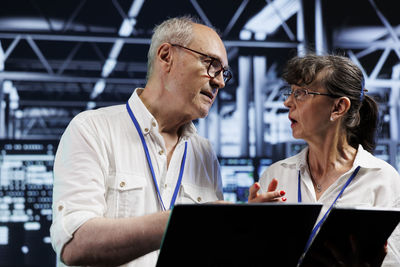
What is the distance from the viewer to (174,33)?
2.04 metres

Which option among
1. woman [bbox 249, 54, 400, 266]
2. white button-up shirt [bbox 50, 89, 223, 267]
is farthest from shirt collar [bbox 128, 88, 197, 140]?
woman [bbox 249, 54, 400, 266]

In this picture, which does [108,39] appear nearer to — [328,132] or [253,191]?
[328,132]

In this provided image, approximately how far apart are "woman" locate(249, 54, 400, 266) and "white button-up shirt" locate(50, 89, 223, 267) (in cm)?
38

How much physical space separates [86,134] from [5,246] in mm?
3728

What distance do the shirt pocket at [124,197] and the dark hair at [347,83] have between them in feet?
2.92

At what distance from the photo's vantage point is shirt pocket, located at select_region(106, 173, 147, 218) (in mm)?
1717

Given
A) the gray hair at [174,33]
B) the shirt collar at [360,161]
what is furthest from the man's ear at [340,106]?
the gray hair at [174,33]

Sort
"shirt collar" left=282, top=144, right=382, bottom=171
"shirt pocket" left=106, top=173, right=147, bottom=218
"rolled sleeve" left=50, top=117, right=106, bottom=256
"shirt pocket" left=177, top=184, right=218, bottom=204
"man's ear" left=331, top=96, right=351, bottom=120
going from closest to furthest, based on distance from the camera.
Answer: "rolled sleeve" left=50, top=117, right=106, bottom=256, "shirt pocket" left=106, top=173, right=147, bottom=218, "shirt pocket" left=177, top=184, right=218, bottom=204, "shirt collar" left=282, top=144, right=382, bottom=171, "man's ear" left=331, top=96, right=351, bottom=120

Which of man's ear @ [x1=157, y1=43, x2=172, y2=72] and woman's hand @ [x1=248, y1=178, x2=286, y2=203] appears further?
man's ear @ [x1=157, y1=43, x2=172, y2=72]

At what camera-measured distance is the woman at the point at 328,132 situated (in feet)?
6.55

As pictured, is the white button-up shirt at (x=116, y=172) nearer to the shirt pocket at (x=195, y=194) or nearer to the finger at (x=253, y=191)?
the shirt pocket at (x=195, y=194)

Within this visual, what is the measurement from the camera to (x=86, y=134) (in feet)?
5.60

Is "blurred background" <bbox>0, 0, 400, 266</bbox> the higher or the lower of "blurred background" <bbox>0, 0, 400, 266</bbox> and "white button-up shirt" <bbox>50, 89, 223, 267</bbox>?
the higher

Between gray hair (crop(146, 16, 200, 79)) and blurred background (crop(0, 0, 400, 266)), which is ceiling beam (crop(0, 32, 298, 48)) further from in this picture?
gray hair (crop(146, 16, 200, 79))
